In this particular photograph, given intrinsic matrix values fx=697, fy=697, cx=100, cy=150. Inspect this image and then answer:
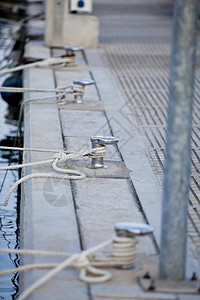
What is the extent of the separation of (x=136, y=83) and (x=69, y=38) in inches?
111

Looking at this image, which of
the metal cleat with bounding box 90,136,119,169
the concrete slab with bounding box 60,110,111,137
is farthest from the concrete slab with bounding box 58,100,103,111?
the metal cleat with bounding box 90,136,119,169

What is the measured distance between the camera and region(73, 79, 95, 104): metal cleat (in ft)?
25.0

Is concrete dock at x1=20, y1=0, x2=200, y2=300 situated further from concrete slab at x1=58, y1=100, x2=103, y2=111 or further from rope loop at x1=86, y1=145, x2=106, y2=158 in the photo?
rope loop at x1=86, y1=145, x2=106, y2=158

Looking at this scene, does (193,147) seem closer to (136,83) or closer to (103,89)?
(103,89)

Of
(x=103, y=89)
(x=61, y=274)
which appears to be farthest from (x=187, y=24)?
(x=103, y=89)

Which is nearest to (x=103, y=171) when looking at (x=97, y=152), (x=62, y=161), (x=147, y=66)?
(x=97, y=152)

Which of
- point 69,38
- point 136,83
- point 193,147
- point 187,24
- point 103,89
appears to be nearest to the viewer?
point 187,24

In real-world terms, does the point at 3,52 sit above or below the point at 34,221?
below

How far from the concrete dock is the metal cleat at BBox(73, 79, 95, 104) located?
0.28 feet

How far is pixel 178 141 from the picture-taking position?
3564 millimetres

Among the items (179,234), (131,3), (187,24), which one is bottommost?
(131,3)

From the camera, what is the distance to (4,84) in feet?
35.0

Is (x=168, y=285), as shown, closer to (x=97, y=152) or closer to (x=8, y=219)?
(x=97, y=152)

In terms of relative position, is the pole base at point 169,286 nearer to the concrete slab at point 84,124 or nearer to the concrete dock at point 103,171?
the concrete dock at point 103,171
